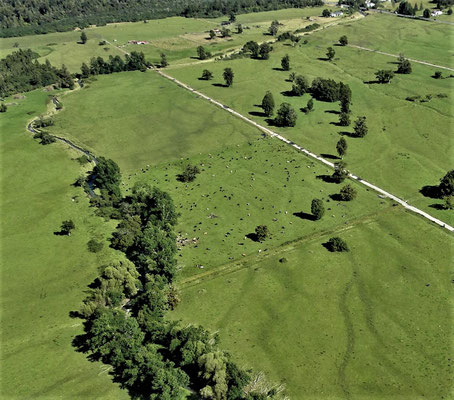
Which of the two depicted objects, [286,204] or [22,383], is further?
[286,204]

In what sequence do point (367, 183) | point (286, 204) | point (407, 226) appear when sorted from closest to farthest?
point (407, 226) → point (286, 204) → point (367, 183)

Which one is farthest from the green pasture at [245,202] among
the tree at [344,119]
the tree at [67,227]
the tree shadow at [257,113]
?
the tree at [344,119]

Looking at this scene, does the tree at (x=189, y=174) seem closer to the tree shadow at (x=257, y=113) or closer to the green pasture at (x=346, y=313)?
the green pasture at (x=346, y=313)

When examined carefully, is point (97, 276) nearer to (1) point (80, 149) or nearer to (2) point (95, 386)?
(2) point (95, 386)

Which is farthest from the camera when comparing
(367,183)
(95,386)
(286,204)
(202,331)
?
(367,183)

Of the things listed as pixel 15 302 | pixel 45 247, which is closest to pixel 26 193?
pixel 45 247
